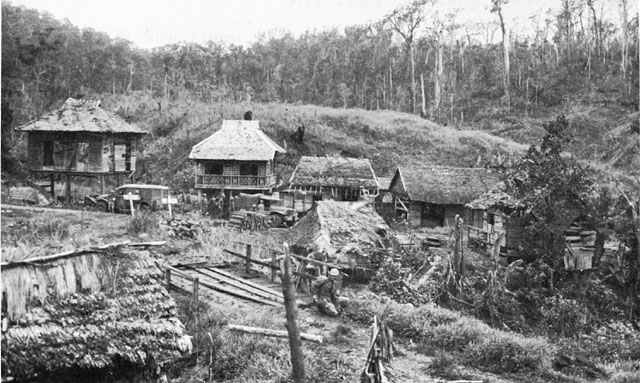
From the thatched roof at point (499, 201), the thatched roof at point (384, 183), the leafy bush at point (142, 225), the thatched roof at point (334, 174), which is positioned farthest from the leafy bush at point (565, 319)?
the thatched roof at point (384, 183)

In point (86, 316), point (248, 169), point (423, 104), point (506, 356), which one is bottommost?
point (506, 356)

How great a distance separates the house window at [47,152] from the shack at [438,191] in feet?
50.8

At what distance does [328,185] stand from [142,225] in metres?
10.2

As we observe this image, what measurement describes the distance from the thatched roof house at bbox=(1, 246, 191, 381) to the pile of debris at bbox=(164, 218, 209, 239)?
11.3 meters

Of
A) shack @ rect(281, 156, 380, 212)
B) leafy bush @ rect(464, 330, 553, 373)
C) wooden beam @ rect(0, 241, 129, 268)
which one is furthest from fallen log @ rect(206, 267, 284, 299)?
shack @ rect(281, 156, 380, 212)

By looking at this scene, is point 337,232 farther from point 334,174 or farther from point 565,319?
point 334,174

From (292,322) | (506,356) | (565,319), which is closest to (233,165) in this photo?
(565,319)

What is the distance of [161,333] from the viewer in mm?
Answer: 8820

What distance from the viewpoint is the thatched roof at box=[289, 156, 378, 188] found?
2759cm

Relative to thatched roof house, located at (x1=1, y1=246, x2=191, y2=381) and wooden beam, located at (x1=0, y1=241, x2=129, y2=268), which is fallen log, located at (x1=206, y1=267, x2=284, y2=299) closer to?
thatched roof house, located at (x1=1, y1=246, x2=191, y2=381)

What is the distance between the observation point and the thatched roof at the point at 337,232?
55.1 feet

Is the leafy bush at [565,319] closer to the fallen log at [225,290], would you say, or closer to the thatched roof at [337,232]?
the thatched roof at [337,232]

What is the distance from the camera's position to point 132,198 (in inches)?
952

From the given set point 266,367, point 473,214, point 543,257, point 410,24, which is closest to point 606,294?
point 543,257
